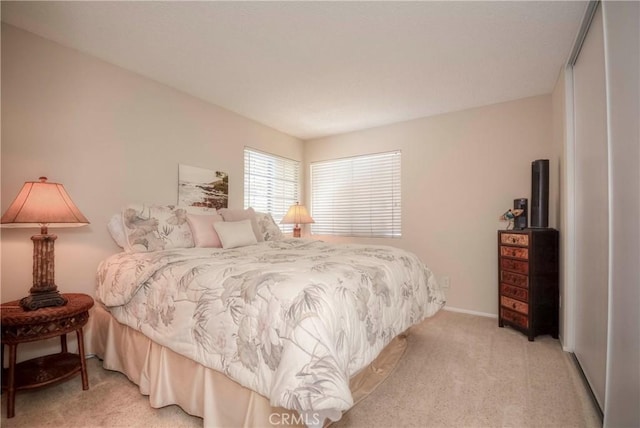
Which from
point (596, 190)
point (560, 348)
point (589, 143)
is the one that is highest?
point (589, 143)

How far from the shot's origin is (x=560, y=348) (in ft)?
7.68

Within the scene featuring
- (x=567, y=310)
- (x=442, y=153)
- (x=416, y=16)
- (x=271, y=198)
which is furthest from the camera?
(x=271, y=198)

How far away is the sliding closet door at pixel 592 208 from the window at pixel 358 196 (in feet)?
6.37

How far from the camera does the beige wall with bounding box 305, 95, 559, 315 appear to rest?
3.07 meters

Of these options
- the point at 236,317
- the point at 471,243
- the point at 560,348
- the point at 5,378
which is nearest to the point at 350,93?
the point at 471,243

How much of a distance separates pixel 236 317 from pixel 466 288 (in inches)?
117

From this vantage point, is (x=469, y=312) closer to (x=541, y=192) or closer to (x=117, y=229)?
(x=541, y=192)

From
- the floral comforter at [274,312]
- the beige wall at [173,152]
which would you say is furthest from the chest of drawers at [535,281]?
the floral comforter at [274,312]

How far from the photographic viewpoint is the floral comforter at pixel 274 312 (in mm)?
1087

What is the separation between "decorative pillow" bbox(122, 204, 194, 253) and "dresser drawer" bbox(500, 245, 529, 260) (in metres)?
2.87

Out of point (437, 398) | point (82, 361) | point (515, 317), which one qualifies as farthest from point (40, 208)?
point (515, 317)

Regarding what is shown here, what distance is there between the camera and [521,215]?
9.27 feet

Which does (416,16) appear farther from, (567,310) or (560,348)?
(560,348)

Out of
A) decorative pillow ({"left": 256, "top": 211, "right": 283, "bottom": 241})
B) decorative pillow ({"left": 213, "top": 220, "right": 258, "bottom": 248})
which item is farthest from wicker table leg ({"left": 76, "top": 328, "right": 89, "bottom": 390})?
decorative pillow ({"left": 256, "top": 211, "right": 283, "bottom": 241})
